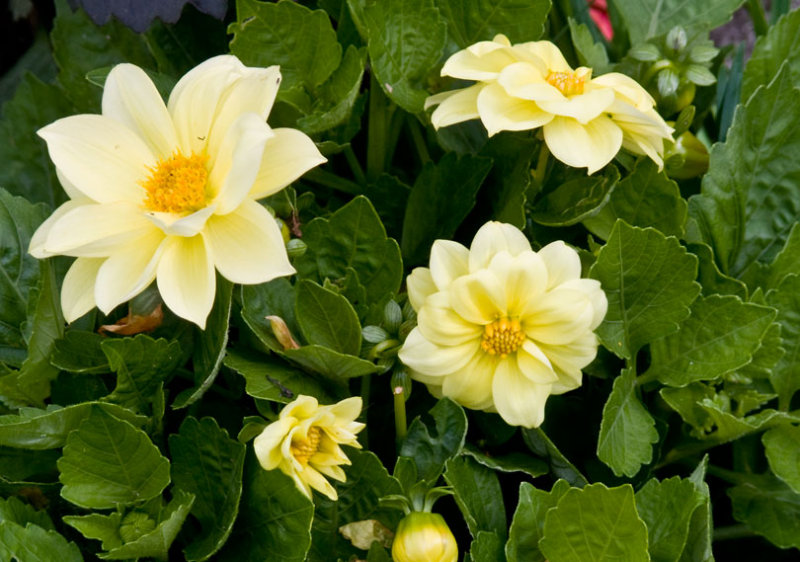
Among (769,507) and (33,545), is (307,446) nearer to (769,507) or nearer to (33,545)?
(33,545)

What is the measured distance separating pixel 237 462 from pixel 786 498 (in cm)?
36

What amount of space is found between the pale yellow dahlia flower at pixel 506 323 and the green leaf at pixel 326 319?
0.04 metres

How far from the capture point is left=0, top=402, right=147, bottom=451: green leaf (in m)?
0.53

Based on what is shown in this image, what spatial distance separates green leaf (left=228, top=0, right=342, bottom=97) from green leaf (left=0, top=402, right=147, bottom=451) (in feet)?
0.79

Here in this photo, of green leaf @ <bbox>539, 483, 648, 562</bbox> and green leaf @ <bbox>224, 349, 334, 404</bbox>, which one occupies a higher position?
green leaf @ <bbox>224, 349, 334, 404</bbox>

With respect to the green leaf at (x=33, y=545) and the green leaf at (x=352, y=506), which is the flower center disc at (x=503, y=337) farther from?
the green leaf at (x=33, y=545)

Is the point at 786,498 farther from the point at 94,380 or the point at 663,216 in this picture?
the point at 94,380

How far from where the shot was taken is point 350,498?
582 millimetres

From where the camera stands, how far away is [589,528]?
54 centimetres

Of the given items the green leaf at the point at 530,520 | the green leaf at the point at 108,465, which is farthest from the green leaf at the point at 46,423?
the green leaf at the point at 530,520

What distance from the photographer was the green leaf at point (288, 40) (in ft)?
2.09

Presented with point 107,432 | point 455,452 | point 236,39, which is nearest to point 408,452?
point 455,452

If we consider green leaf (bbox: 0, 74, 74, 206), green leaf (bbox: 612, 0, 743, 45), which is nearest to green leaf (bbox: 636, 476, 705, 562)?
green leaf (bbox: 612, 0, 743, 45)

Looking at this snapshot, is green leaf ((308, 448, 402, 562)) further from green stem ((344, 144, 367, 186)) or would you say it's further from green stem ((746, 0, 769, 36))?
green stem ((746, 0, 769, 36))
